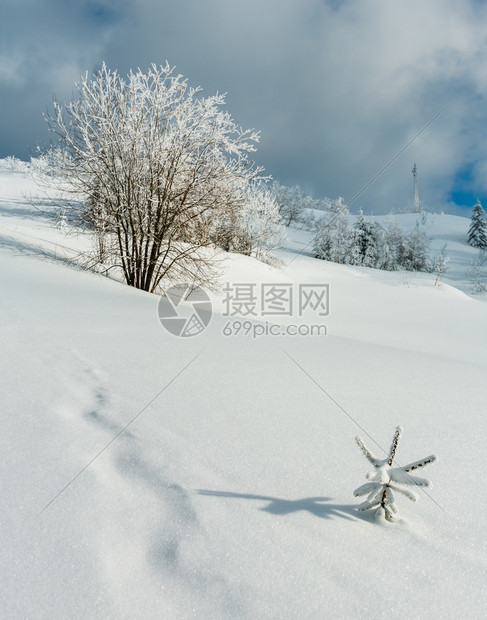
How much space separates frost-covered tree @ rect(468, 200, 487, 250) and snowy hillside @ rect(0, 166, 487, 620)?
5050 centimetres

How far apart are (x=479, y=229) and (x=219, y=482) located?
175ft

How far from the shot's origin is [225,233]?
25.7 feet

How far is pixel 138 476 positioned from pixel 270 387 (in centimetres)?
101

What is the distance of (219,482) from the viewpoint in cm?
126

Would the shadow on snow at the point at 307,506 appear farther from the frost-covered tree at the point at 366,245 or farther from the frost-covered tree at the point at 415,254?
the frost-covered tree at the point at 415,254

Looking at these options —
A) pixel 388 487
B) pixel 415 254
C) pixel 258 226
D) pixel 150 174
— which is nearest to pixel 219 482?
pixel 388 487

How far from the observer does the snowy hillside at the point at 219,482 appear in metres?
0.89

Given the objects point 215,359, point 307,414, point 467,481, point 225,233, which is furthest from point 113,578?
point 225,233

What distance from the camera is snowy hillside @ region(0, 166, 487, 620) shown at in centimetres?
89

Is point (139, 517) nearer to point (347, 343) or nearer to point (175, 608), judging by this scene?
point (175, 608)

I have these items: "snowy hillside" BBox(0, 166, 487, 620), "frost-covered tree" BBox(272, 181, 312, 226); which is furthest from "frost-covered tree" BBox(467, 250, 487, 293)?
"snowy hillside" BBox(0, 166, 487, 620)

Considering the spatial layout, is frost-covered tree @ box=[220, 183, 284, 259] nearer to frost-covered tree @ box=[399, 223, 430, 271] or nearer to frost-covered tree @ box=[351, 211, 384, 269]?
frost-covered tree @ box=[351, 211, 384, 269]

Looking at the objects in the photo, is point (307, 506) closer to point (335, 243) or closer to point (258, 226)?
point (258, 226)

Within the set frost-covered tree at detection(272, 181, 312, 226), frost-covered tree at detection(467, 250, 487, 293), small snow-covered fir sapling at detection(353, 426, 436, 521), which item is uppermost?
frost-covered tree at detection(272, 181, 312, 226)
